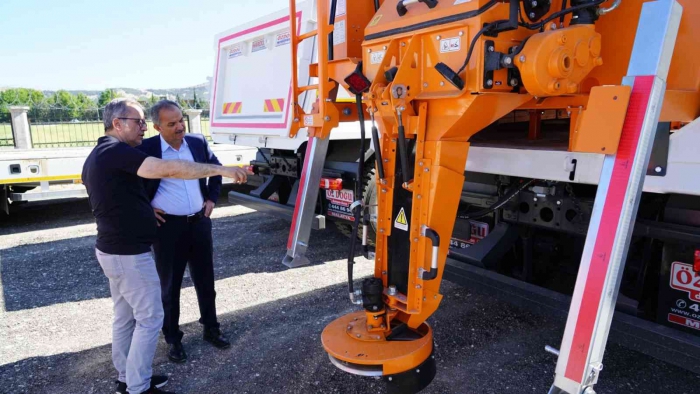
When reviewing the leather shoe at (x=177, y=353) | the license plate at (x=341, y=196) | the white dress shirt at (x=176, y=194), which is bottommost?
the leather shoe at (x=177, y=353)

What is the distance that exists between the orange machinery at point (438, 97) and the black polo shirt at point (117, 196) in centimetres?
105

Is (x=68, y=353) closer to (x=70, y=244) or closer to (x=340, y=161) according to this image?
(x=340, y=161)

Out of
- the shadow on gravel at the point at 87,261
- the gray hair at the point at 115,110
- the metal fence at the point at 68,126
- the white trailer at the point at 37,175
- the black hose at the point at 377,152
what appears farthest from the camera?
the metal fence at the point at 68,126

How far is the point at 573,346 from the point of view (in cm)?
157

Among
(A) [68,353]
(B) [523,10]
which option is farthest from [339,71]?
(A) [68,353]

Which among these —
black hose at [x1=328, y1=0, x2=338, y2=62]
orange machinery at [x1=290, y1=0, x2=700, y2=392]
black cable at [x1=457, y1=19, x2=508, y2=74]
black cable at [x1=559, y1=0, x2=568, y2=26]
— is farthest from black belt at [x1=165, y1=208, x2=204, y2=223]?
black cable at [x1=559, y1=0, x2=568, y2=26]

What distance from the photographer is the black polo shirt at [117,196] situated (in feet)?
7.97

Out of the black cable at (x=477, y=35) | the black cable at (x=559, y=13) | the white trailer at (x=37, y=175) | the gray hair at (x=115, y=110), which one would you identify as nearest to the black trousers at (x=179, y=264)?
the gray hair at (x=115, y=110)

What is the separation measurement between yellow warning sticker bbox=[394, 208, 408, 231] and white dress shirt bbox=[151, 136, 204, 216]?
1.48 m

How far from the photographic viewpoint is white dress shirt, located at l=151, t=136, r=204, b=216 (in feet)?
9.97

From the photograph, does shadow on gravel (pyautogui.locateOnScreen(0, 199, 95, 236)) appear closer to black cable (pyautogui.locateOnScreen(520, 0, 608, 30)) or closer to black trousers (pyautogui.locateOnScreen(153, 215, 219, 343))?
black trousers (pyautogui.locateOnScreen(153, 215, 219, 343))

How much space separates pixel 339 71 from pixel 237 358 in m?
1.89

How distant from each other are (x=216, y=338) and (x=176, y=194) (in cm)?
101

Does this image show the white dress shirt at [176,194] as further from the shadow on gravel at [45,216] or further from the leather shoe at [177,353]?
the shadow on gravel at [45,216]
